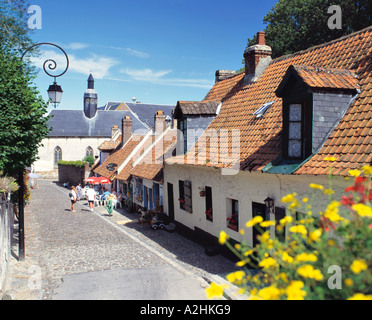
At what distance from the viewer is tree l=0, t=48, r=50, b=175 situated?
8843 millimetres

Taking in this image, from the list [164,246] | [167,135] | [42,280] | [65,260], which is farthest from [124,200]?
[42,280]

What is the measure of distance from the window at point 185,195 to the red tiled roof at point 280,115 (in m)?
1.39

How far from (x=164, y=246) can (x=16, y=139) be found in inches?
272

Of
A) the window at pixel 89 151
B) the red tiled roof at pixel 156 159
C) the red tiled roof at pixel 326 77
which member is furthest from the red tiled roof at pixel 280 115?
the window at pixel 89 151

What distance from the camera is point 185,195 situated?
1578 cm

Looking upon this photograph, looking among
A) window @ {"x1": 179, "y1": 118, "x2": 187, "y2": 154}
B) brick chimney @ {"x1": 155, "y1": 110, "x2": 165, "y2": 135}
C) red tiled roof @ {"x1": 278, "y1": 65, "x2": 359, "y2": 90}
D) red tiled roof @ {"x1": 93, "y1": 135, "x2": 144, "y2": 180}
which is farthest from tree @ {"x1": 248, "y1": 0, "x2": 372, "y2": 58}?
red tiled roof @ {"x1": 278, "y1": 65, "x2": 359, "y2": 90}

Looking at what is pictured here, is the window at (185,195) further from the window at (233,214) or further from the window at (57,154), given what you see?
the window at (57,154)

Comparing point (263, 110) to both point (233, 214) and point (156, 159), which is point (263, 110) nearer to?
point (233, 214)

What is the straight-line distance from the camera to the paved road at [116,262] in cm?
892

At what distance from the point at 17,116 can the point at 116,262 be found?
209 inches

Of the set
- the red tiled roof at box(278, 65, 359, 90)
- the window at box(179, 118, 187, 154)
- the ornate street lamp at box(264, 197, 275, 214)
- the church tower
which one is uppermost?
the church tower

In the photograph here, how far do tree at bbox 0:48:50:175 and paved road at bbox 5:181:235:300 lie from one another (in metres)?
3.38

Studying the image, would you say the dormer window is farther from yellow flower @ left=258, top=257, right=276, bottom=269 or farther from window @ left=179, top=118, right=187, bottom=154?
yellow flower @ left=258, top=257, right=276, bottom=269
